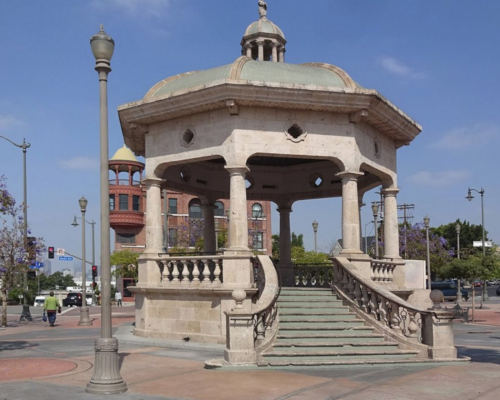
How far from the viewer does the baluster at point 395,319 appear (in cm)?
1340

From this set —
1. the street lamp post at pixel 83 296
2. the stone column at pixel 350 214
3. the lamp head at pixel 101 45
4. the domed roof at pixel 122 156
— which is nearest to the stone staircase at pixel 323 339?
the stone column at pixel 350 214

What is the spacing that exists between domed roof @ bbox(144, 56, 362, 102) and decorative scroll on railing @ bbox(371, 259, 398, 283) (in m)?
5.25

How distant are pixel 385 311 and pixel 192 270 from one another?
17.5 ft

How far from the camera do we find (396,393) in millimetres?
9133

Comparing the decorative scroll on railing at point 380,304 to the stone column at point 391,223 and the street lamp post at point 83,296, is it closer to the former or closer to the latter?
the stone column at point 391,223

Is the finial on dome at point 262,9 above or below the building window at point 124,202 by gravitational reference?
above

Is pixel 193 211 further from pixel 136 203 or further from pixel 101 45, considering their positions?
pixel 101 45

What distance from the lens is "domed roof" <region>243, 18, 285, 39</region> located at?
18781 millimetres

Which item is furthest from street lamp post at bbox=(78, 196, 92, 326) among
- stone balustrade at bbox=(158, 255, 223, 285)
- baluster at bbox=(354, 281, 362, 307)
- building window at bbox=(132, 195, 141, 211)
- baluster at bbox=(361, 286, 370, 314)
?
building window at bbox=(132, 195, 141, 211)

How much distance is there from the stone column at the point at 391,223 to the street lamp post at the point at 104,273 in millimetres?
10906

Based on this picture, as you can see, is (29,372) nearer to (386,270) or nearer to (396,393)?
(396,393)

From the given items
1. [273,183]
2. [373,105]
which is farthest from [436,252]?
[373,105]

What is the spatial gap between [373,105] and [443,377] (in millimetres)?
7861

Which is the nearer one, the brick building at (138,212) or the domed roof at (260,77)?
the domed roof at (260,77)
